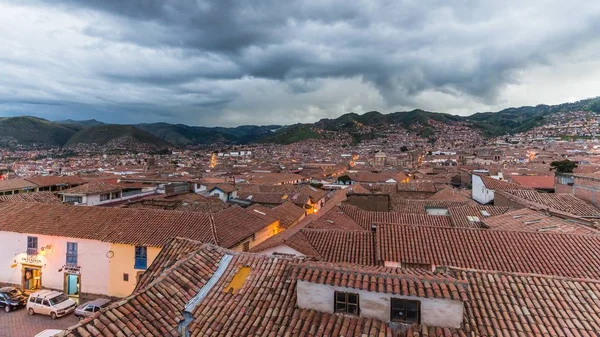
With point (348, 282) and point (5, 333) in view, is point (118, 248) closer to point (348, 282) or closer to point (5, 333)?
point (5, 333)

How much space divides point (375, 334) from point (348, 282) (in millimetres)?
975

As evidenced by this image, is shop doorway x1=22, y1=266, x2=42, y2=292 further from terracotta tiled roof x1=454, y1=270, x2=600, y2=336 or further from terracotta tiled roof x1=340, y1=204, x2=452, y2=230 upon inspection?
terracotta tiled roof x1=454, y1=270, x2=600, y2=336

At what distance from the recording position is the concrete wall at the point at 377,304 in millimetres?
5996

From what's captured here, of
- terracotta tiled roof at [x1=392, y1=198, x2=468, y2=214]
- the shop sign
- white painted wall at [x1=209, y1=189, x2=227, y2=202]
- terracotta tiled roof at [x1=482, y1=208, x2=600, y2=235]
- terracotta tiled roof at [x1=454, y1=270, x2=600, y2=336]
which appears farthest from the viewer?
white painted wall at [x1=209, y1=189, x2=227, y2=202]

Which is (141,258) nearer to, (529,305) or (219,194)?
(529,305)

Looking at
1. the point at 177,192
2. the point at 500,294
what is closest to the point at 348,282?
the point at 500,294

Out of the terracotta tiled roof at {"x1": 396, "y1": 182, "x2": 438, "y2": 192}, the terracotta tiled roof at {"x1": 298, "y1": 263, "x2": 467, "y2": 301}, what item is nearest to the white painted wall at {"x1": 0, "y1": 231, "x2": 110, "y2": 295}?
the terracotta tiled roof at {"x1": 298, "y1": 263, "x2": 467, "y2": 301}

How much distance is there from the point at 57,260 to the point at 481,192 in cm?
3165

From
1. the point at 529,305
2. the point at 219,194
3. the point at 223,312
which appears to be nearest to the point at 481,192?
the point at 219,194

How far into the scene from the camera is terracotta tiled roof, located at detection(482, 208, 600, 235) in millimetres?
14834

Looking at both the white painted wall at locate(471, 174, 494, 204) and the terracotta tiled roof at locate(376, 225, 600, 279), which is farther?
the white painted wall at locate(471, 174, 494, 204)

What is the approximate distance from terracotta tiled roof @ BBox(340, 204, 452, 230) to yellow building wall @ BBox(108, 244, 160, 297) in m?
12.9

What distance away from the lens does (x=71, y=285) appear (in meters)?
20.0

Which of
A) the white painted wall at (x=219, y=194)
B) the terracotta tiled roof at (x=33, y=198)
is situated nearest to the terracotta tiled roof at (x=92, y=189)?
the terracotta tiled roof at (x=33, y=198)
